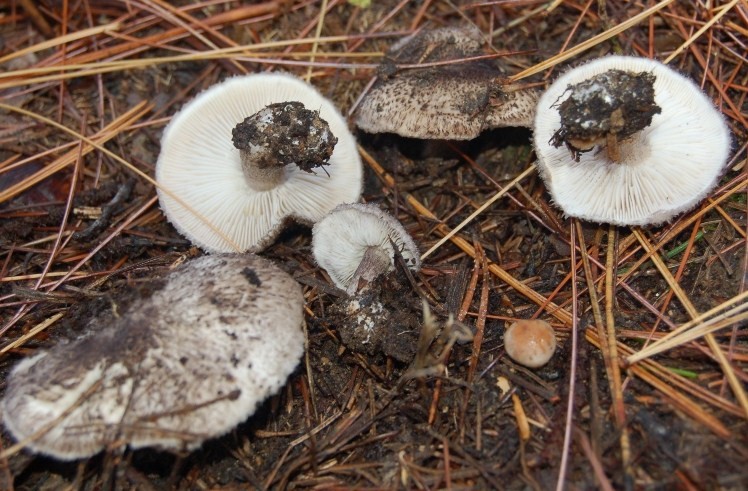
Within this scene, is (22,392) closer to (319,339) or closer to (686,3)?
(319,339)

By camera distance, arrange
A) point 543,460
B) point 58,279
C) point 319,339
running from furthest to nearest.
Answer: point 58,279, point 319,339, point 543,460

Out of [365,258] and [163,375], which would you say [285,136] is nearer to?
[365,258]

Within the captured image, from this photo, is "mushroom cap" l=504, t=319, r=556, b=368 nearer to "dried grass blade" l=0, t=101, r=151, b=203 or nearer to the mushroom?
the mushroom

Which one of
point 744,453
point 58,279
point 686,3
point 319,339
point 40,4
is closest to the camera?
point 744,453

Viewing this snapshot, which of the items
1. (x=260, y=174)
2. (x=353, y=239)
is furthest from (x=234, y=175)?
(x=353, y=239)

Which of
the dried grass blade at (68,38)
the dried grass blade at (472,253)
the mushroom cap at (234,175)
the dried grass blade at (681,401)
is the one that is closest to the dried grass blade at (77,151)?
the dried grass blade at (68,38)

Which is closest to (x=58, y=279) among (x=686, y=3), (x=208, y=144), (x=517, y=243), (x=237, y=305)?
(x=208, y=144)
